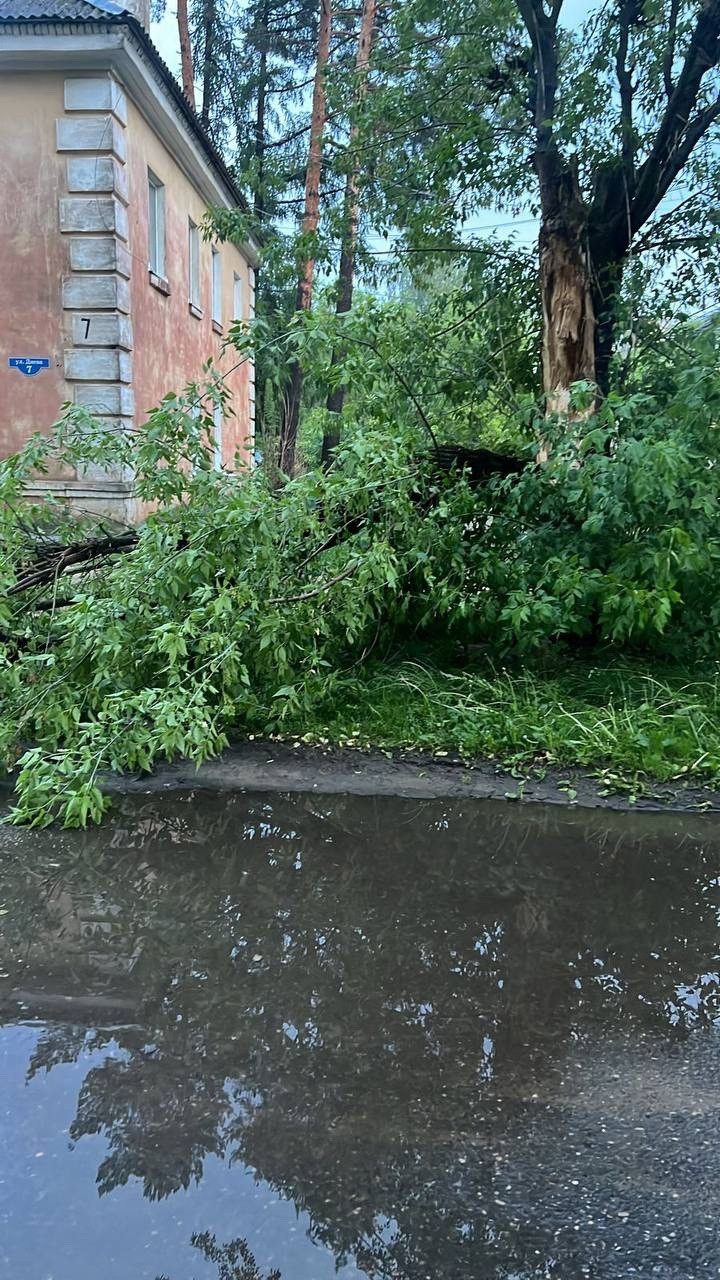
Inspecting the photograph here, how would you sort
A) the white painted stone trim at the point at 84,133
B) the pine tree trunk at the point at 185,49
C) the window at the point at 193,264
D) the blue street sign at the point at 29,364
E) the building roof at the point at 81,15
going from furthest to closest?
the pine tree trunk at the point at 185,49 < the window at the point at 193,264 < the blue street sign at the point at 29,364 < the white painted stone trim at the point at 84,133 < the building roof at the point at 81,15

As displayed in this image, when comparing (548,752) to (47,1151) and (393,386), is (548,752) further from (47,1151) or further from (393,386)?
(47,1151)

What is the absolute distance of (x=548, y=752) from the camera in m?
4.77

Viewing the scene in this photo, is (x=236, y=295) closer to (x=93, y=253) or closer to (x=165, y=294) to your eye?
(x=165, y=294)

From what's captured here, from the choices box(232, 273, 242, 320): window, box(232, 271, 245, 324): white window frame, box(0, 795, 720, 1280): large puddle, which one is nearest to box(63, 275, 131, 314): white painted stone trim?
box(0, 795, 720, 1280): large puddle

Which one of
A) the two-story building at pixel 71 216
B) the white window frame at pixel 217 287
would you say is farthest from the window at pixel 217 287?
the two-story building at pixel 71 216

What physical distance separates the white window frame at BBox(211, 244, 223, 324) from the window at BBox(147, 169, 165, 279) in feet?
14.0

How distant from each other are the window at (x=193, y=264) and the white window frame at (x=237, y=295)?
3.61m

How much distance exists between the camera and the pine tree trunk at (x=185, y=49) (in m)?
20.2

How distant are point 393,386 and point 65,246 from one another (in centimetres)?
605

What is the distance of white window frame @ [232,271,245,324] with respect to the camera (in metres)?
19.0

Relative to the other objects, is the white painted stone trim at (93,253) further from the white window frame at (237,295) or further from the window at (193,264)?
the white window frame at (237,295)

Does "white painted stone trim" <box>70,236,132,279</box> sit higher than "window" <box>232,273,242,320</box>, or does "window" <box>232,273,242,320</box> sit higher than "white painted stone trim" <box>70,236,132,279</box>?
"window" <box>232,273,242,320</box>

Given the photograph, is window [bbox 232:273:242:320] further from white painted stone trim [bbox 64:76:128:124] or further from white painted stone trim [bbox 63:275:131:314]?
white painted stone trim [bbox 63:275:131:314]

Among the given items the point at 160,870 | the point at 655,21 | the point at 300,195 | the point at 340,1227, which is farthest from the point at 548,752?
the point at 300,195
